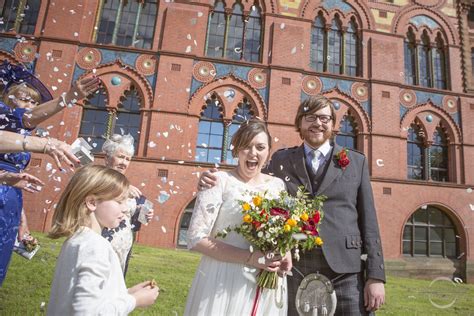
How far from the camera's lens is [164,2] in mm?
13672

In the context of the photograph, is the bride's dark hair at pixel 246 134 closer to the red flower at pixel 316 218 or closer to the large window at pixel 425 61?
the red flower at pixel 316 218

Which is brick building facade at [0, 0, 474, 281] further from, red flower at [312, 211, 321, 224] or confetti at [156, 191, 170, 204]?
red flower at [312, 211, 321, 224]

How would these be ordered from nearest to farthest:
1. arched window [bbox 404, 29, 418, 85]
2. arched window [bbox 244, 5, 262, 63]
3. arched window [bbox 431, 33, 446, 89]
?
arched window [bbox 244, 5, 262, 63] < arched window [bbox 404, 29, 418, 85] < arched window [bbox 431, 33, 446, 89]

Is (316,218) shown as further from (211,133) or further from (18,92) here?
(211,133)

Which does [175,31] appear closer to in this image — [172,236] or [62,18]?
[62,18]

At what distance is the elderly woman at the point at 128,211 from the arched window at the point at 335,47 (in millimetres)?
13193

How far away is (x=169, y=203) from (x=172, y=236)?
1204 millimetres

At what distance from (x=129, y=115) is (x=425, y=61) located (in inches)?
565

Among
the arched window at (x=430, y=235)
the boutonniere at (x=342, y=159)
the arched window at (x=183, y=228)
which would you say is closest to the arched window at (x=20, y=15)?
the arched window at (x=183, y=228)

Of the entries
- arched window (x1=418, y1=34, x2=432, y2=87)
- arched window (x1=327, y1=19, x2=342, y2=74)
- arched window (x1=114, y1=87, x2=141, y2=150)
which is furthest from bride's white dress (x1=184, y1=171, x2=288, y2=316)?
arched window (x1=418, y1=34, x2=432, y2=87)

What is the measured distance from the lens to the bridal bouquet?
2152mm

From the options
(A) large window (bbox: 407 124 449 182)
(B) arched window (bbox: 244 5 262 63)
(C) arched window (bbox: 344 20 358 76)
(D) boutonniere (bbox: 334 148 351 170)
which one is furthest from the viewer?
(C) arched window (bbox: 344 20 358 76)

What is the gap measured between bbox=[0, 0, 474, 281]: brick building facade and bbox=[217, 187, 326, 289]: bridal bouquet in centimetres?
975

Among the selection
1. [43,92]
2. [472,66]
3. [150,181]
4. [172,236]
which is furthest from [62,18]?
[472,66]
